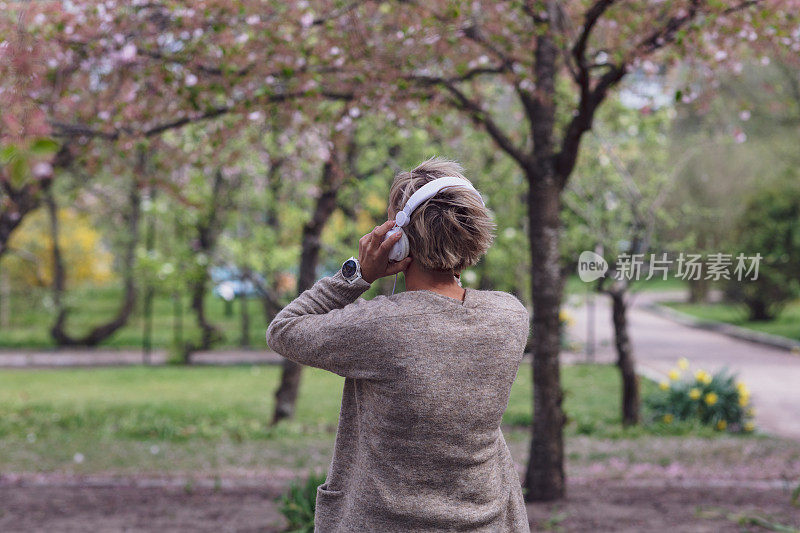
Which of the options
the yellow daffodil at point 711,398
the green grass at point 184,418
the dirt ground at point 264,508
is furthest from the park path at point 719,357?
the dirt ground at point 264,508

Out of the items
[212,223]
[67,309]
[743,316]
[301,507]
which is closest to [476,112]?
[301,507]

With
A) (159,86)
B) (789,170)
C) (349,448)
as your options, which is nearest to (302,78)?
(159,86)

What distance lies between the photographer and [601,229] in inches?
394

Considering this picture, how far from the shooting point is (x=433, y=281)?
1829 mm

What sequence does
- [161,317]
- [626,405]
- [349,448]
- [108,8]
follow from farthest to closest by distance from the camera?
[161,317] < [626,405] < [108,8] < [349,448]

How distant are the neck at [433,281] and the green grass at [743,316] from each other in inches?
731

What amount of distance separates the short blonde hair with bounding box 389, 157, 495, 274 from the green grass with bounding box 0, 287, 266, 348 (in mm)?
15077

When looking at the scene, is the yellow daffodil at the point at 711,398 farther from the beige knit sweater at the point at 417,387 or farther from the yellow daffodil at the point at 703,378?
the beige knit sweater at the point at 417,387

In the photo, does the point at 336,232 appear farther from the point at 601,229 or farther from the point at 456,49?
the point at 456,49

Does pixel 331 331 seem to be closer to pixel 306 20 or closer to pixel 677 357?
pixel 306 20

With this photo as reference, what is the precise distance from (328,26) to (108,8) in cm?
144

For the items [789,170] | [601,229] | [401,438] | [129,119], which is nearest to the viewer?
[401,438]

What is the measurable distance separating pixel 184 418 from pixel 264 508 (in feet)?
16.2

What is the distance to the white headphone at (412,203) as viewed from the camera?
1.74 meters
